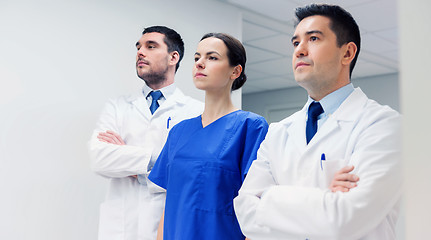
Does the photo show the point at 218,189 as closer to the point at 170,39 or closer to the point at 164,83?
the point at 164,83

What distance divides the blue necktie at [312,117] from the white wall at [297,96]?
403 centimetres

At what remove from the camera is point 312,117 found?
49.8 inches

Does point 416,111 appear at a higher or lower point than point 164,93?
lower

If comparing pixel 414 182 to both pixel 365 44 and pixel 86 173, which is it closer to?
pixel 86 173

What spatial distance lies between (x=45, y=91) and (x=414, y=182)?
204 centimetres

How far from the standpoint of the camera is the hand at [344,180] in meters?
1.03

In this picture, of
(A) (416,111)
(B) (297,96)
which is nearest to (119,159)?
(A) (416,111)

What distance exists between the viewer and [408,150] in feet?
1.95

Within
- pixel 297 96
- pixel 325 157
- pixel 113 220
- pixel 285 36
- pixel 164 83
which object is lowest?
pixel 113 220

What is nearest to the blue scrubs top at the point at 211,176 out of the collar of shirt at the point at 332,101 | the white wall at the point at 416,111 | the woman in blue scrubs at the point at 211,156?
the woman in blue scrubs at the point at 211,156

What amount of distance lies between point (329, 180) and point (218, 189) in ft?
1.39

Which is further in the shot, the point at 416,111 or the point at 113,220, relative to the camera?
the point at 113,220

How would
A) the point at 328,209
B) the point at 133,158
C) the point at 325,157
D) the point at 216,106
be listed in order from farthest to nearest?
the point at 133,158, the point at 216,106, the point at 325,157, the point at 328,209

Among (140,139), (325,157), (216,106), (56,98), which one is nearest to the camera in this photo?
(325,157)
